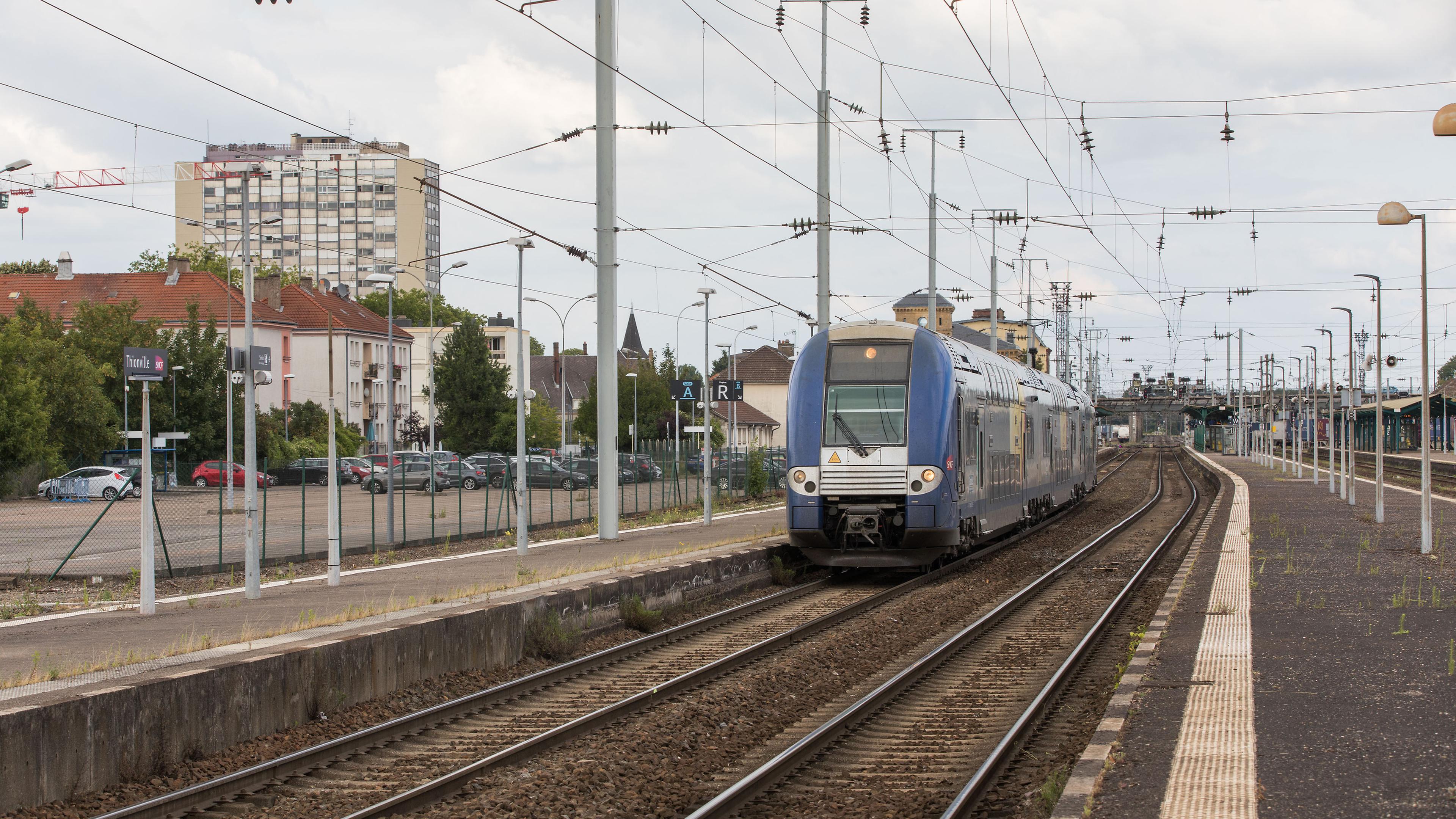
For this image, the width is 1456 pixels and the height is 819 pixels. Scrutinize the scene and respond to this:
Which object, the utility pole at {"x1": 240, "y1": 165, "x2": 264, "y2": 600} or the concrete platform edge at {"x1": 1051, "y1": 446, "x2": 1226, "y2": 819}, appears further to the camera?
the utility pole at {"x1": 240, "y1": 165, "x2": 264, "y2": 600}

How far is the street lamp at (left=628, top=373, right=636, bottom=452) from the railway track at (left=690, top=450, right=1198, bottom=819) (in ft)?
60.0

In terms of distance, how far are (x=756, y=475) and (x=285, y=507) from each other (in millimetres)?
14326

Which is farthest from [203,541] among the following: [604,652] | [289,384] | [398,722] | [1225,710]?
[289,384]

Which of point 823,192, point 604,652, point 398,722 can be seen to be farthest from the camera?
point 823,192

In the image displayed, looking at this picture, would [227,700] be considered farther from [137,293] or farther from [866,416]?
[137,293]

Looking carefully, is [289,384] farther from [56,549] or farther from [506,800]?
[506,800]

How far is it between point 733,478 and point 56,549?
24507mm

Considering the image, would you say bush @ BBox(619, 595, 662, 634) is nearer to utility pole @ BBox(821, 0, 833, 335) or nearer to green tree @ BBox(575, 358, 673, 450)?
utility pole @ BBox(821, 0, 833, 335)

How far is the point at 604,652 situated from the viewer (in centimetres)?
1330

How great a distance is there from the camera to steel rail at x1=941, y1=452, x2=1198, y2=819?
25.1ft

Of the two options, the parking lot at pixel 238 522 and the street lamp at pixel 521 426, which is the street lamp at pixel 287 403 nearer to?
the parking lot at pixel 238 522

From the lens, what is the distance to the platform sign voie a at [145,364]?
543 inches

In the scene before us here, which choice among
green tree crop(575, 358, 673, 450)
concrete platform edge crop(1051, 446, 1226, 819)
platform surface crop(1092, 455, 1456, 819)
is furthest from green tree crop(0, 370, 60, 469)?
concrete platform edge crop(1051, 446, 1226, 819)

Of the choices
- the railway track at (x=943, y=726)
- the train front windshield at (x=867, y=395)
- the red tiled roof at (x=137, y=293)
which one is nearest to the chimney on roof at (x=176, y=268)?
the red tiled roof at (x=137, y=293)
